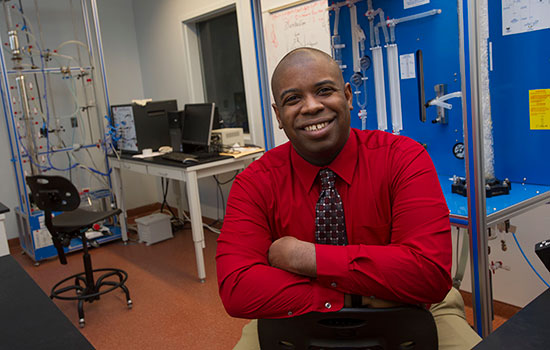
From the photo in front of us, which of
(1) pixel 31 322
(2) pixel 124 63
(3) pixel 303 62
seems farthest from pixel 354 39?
(2) pixel 124 63

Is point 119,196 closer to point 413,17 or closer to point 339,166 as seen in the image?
point 413,17

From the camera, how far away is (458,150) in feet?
7.45

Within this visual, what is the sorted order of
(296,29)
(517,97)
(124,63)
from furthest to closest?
(124,63) < (296,29) < (517,97)

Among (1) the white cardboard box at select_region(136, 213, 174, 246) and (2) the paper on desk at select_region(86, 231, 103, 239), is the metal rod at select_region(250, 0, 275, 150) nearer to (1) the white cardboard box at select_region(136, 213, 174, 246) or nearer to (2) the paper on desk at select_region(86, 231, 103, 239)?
(1) the white cardboard box at select_region(136, 213, 174, 246)

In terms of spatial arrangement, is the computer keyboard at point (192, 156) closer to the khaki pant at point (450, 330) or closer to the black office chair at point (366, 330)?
the khaki pant at point (450, 330)

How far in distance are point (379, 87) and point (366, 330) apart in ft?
5.64

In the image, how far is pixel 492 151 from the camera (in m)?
2.20

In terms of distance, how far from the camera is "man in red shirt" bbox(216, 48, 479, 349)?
1188 millimetres

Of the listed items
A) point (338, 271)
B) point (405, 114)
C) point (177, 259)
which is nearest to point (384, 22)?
point (405, 114)

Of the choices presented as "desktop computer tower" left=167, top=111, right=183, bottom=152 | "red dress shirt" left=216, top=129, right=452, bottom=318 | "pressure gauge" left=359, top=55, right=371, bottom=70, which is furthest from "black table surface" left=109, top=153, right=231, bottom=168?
"red dress shirt" left=216, top=129, right=452, bottom=318

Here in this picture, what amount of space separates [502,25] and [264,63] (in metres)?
1.25

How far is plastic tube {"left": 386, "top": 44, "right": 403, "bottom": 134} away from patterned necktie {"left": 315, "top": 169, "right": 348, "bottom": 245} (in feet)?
3.99

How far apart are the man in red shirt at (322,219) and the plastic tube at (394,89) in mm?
1041

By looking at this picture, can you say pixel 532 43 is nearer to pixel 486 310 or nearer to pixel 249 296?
pixel 486 310
